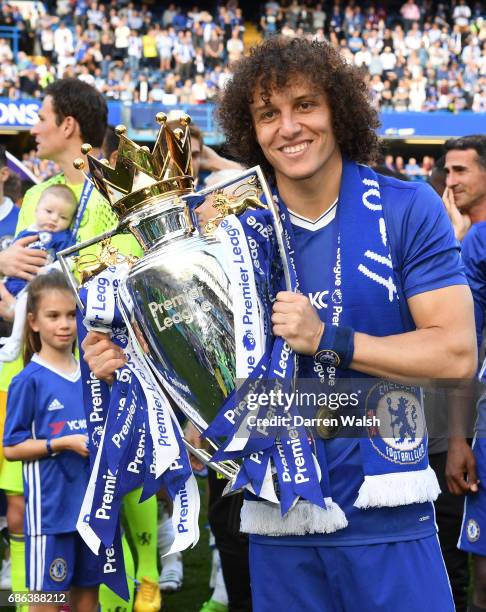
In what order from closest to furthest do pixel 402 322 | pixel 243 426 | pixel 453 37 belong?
pixel 243 426
pixel 402 322
pixel 453 37

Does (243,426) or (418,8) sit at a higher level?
(418,8)

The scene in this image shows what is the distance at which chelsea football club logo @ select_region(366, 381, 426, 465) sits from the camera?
2121 millimetres

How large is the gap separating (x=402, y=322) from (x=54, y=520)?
1.98 metres

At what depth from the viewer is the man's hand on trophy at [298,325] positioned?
2.00 metres

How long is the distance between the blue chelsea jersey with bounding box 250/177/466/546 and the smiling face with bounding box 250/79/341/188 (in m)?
0.18

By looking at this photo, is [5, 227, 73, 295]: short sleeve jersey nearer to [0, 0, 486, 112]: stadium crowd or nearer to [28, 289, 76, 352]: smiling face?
[28, 289, 76, 352]: smiling face

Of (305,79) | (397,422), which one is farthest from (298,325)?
(305,79)

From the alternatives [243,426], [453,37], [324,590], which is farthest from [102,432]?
[453,37]

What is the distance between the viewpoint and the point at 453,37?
2923cm

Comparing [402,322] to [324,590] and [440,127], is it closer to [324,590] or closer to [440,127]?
[324,590]

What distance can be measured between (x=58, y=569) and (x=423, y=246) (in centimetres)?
215

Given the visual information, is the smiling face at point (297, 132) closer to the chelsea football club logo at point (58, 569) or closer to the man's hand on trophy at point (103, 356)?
the man's hand on trophy at point (103, 356)

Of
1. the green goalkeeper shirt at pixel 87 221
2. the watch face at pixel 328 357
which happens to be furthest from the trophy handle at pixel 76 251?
the green goalkeeper shirt at pixel 87 221

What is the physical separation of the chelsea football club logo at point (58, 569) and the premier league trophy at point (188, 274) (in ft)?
5.50
